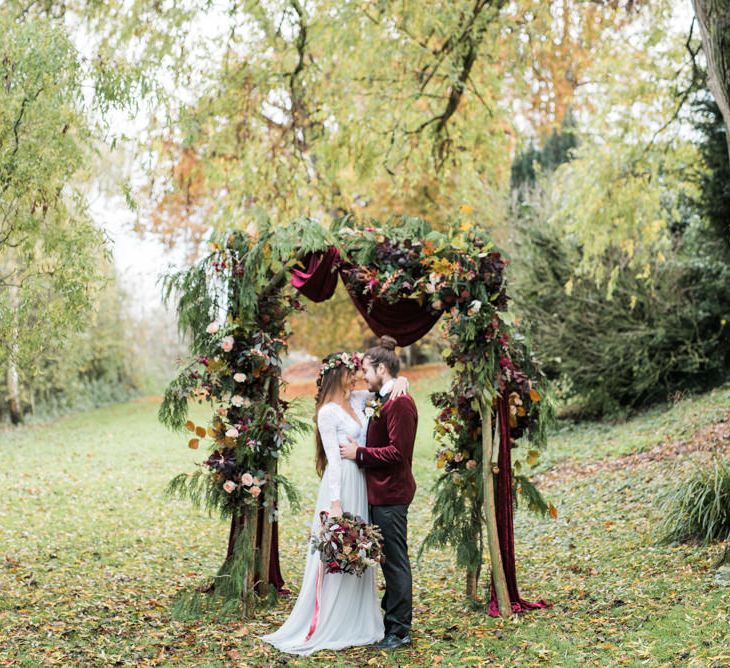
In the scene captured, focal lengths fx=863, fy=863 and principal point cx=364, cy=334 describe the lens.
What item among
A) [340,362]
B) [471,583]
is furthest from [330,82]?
[471,583]

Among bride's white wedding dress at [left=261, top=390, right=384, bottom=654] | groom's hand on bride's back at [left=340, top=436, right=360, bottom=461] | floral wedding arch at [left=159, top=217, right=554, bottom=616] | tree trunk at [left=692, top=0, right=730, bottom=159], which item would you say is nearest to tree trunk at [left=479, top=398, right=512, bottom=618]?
floral wedding arch at [left=159, top=217, right=554, bottom=616]

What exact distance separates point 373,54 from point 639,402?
786cm

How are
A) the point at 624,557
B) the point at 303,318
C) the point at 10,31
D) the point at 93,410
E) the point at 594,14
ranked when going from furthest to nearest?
the point at 93,410 < the point at 303,318 < the point at 594,14 < the point at 624,557 < the point at 10,31

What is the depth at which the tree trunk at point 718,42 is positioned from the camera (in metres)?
6.80

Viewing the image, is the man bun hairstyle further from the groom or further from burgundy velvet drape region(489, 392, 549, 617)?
burgundy velvet drape region(489, 392, 549, 617)

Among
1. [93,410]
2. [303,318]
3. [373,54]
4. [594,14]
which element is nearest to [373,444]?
[373,54]

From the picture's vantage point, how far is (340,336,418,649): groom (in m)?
5.81

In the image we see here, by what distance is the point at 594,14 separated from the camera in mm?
12562

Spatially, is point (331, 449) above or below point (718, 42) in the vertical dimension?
below

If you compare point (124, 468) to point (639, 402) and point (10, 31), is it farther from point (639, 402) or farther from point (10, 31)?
point (10, 31)

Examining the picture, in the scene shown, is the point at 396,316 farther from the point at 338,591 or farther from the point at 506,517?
the point at 338,591

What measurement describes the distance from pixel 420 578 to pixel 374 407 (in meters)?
2.89

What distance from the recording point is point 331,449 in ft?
19.3

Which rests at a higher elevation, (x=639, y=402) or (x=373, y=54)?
(x=373, y=54)
